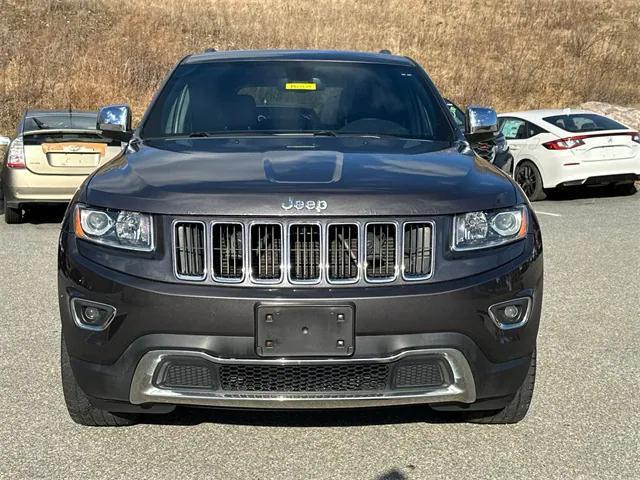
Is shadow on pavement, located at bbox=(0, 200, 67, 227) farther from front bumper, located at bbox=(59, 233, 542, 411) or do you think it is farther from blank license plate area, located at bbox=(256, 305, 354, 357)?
blank license plate area, located at bbox=(256, 305, 354, 357)

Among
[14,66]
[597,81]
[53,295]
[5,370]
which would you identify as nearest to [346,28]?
[597,81]

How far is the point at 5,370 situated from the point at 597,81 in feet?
95.6

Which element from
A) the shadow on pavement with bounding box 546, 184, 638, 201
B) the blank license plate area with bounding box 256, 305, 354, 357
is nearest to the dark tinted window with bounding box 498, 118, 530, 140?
the shadow on pavement with bounding box 546, 184, 638, 201

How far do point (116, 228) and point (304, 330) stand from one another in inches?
34.6

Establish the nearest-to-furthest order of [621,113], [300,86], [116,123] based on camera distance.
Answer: [300,86] < [116,123] < [621,113]

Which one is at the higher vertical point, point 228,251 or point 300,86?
point 300,86

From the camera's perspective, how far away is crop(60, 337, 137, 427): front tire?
4.08 meters

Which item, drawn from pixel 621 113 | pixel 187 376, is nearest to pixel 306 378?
pixel 187 376

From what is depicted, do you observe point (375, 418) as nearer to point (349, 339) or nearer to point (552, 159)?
point (349, 339)

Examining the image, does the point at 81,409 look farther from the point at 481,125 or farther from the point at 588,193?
the point at 588,193

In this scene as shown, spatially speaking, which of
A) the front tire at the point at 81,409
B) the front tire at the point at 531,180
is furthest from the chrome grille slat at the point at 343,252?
the front tire at the point at 531,180

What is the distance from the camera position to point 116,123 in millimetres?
5520

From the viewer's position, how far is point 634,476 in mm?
3777

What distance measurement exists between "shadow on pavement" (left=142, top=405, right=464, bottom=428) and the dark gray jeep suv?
0.51 metres
